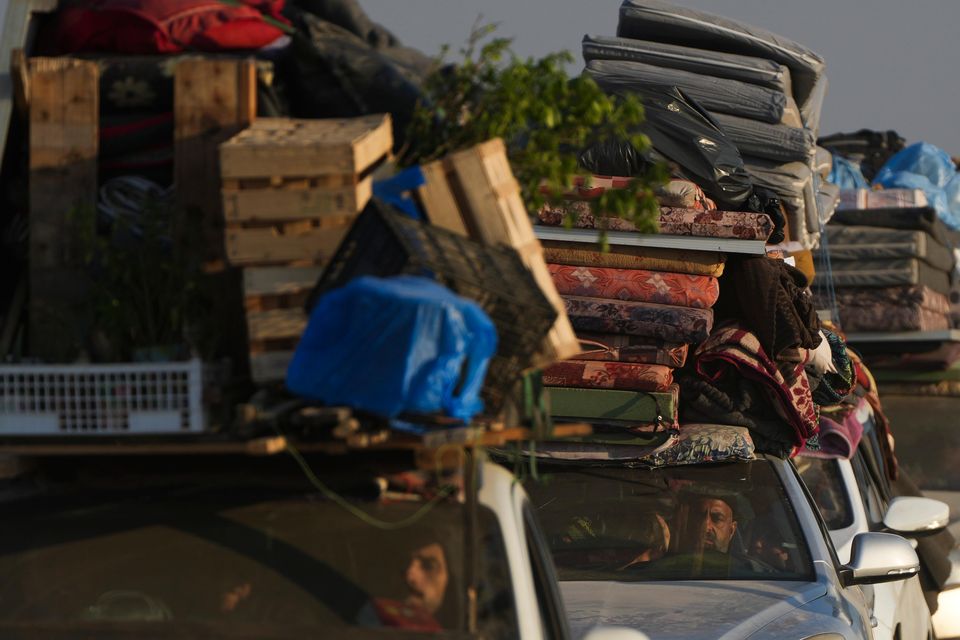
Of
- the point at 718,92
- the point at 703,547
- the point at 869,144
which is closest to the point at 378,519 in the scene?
the point at 703,547

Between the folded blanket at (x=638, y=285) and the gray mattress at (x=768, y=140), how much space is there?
165cm

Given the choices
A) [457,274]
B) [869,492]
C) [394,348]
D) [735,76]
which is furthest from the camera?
→ [869,492]

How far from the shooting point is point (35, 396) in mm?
3398

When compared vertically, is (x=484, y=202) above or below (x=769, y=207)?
above

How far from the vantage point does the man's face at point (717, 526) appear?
627 cm

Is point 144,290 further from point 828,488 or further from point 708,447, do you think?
point 828,488

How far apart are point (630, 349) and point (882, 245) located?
23.4ft

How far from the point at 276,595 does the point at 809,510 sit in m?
3.46

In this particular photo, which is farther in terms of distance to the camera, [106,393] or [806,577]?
[806,577]

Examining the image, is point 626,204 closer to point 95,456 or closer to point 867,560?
point 95,456

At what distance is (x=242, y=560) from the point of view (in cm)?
354

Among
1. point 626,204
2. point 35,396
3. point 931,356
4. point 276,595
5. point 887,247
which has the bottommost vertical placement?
point 931,356

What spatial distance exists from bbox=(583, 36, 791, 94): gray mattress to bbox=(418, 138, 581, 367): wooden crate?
472 centimetres

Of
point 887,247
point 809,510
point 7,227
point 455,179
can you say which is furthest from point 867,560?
point 887,247
